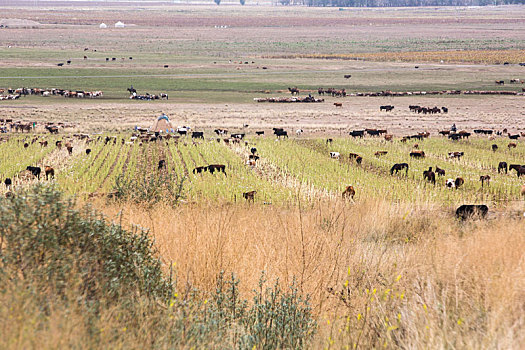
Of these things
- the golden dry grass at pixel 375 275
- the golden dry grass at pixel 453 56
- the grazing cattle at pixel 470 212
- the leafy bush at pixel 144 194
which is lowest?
the grazing cattle at pixel 470 212

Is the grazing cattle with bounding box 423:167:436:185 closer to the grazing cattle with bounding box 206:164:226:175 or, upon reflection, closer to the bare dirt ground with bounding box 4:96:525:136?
the grazing cattle with bounding box 206:164:226:175

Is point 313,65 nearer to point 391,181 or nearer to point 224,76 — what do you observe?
point 224,76

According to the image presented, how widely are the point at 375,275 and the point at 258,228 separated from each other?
3.03 meters

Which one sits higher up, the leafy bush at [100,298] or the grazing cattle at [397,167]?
the leafy bush at [100,298]

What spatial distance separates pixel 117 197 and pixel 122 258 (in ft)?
23.1

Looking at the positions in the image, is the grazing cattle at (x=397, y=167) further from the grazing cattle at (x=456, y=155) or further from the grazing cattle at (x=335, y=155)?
the grazing cattle at (x=456, y=155)

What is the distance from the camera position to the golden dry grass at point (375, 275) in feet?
19.3

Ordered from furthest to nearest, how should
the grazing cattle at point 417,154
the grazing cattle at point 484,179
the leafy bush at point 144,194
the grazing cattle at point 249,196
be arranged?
the grazing cattle at point 417,154, the grazing cattle at point 484,179, the grazing cattle at point 249,196, the leafy bush at point 144,194

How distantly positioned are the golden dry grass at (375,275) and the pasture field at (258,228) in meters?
0.04

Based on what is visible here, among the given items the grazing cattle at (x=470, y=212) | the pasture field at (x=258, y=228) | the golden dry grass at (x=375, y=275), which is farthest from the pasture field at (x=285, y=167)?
the golden dry grass at (x=375, y=275)

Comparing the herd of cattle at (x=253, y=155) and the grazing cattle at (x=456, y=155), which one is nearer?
the herd of cattle at (x=253, y=155)

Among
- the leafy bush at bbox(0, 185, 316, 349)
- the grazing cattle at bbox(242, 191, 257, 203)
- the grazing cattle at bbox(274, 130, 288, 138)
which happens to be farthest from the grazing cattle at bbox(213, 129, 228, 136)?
the leafy bush at bbox(0, 185, 316, 349)

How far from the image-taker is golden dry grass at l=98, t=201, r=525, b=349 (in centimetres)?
589

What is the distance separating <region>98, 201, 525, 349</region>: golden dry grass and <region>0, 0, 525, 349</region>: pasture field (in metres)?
0.04
